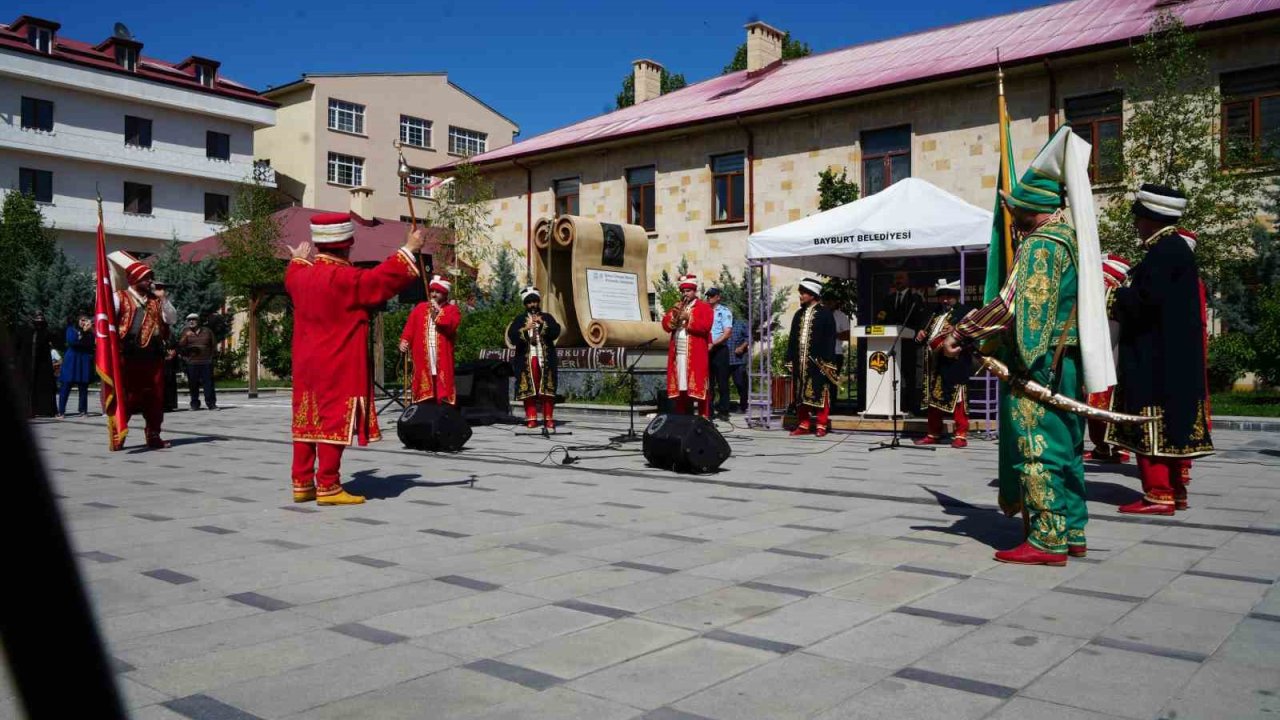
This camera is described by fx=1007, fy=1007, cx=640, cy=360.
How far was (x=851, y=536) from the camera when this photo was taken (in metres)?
5.96

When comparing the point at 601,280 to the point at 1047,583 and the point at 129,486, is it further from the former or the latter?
the point at 1047,583

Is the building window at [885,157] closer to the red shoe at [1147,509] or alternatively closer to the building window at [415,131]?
the red shoe at [1147,509]

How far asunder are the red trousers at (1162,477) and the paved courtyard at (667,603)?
0.97 feet

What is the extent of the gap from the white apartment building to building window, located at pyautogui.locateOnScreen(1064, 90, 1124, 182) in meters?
33.7

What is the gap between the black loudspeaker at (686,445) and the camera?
355 inches

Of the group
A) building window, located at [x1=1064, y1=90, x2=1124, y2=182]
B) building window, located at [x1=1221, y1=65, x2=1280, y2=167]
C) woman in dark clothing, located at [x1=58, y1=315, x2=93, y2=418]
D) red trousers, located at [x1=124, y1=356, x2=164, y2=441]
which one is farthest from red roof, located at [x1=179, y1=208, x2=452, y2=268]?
building window, located at [x1=1221, y1=65, x2=1280, y2=167]

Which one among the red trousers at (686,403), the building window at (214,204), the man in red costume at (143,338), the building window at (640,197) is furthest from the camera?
the building window at (214,204)

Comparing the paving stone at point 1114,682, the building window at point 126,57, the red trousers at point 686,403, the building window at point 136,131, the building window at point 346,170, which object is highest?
the building window at point 126,57

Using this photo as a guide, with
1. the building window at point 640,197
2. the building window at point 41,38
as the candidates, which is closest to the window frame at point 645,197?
the building window at point 640,197

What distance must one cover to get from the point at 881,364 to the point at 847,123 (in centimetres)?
1347

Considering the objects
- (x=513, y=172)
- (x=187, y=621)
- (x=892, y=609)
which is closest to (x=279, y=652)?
(x=187, y=621)

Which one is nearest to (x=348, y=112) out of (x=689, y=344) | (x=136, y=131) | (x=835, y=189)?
(x=136, y=131)

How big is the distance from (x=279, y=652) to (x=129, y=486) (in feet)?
17.7

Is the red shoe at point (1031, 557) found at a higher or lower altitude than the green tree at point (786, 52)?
lower
